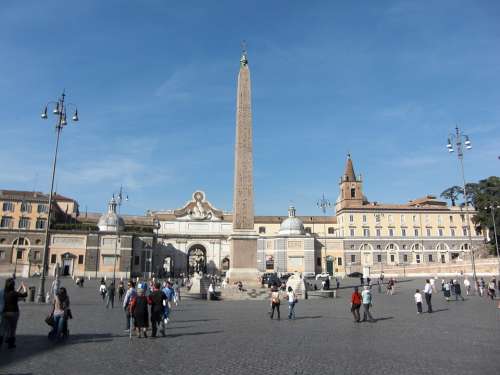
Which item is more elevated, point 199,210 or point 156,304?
point 199,210

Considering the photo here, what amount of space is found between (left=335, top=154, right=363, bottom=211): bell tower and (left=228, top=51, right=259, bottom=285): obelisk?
41.4 m

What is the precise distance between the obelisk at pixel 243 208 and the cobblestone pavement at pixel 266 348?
42.2ft

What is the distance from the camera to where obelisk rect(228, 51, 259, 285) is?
26.4 metres

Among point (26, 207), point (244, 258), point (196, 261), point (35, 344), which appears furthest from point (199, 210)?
point (35, 344)

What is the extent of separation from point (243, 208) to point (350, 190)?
144 ft

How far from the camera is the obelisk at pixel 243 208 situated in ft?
86.6

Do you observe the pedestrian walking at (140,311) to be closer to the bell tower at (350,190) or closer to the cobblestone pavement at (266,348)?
the cobblestone pavement at (266,348)

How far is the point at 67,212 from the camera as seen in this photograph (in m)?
69.4

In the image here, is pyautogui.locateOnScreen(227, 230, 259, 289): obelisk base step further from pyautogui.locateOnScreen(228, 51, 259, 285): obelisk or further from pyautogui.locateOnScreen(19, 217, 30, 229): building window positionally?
pyautogui.locateOnScreen(19, 217, 30, 229): building window

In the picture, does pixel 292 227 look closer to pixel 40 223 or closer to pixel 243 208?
pixel 40 223

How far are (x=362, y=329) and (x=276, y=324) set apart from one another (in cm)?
249

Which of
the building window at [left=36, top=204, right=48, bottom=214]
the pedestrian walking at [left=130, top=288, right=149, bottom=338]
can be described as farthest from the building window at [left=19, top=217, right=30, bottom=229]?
the pedestrian walking at [left=130, top=288, right=149, bottom=338]

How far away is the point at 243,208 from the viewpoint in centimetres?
2653

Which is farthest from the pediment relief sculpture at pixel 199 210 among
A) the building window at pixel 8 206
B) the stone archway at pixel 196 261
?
the building window at pixel 8 206
